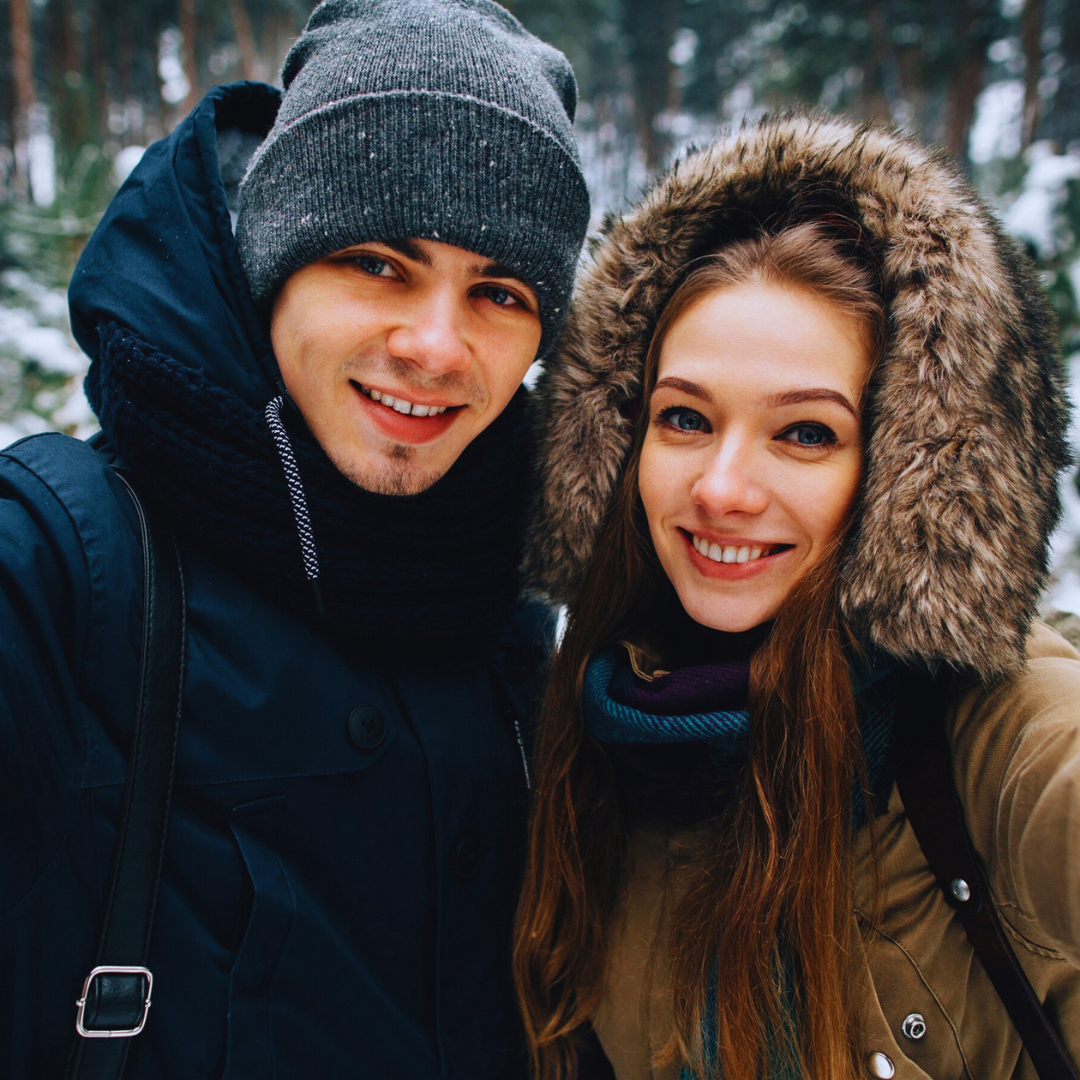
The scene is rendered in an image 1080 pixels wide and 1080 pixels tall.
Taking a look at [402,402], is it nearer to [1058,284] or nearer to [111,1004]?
[111,1004]

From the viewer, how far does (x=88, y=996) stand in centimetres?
113

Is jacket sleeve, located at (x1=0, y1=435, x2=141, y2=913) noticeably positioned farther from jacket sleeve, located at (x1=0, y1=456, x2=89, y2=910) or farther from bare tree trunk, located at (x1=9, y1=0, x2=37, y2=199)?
bare tree trunk, located at (x1=9, y1=0, x2=37, y2=199)

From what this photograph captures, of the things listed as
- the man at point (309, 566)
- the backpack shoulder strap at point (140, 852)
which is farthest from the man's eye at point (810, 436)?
the backpack shoulder strap at point (140, 852)

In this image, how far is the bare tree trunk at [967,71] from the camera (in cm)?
1061

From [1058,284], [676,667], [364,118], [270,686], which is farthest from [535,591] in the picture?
[1058,284]

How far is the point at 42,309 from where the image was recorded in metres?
8.34

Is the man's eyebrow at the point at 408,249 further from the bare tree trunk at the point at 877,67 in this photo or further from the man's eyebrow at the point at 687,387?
the bare tree trunk at the point at 877,67

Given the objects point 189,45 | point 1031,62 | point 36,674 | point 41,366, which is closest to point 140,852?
point 36,674

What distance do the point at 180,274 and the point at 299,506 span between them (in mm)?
528

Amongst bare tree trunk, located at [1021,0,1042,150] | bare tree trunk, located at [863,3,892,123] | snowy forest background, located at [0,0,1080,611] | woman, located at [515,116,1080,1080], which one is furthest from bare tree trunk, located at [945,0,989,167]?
woman, located at [515,116,1080,1080]

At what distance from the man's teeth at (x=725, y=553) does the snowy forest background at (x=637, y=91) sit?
597mm

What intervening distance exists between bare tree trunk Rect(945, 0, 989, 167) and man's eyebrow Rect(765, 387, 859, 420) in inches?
462

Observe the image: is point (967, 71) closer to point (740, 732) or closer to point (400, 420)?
point (400, 420)

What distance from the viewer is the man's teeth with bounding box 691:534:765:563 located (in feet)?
5.11
